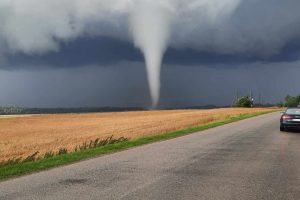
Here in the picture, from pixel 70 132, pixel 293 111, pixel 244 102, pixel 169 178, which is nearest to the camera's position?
pixel 169 178

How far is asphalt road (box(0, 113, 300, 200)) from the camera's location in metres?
8.77

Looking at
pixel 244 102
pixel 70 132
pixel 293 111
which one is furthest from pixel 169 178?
pixel 244 102

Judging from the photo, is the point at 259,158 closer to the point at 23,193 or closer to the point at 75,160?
the point at 75,160

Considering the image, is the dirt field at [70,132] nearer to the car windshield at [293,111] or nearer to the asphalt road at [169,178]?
the car windshield at [293,111]

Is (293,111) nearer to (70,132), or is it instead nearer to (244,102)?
(70,132)

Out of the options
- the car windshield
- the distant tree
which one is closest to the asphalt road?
the car windshield

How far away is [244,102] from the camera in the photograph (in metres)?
160

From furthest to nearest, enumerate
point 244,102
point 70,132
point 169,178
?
point 244,102 < point 70,132 < point 169,178

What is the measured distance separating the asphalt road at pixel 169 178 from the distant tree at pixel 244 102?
145967mm

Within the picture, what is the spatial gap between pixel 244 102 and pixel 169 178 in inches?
6022

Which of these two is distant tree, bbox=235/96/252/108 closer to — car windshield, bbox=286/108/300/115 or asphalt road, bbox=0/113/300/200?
car windshield, bbox=286/108/300/115

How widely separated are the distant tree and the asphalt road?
146 meters

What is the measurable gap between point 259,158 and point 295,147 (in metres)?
4.61

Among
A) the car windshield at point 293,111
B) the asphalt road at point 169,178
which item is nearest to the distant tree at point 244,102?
the car windshield at point 293,111
